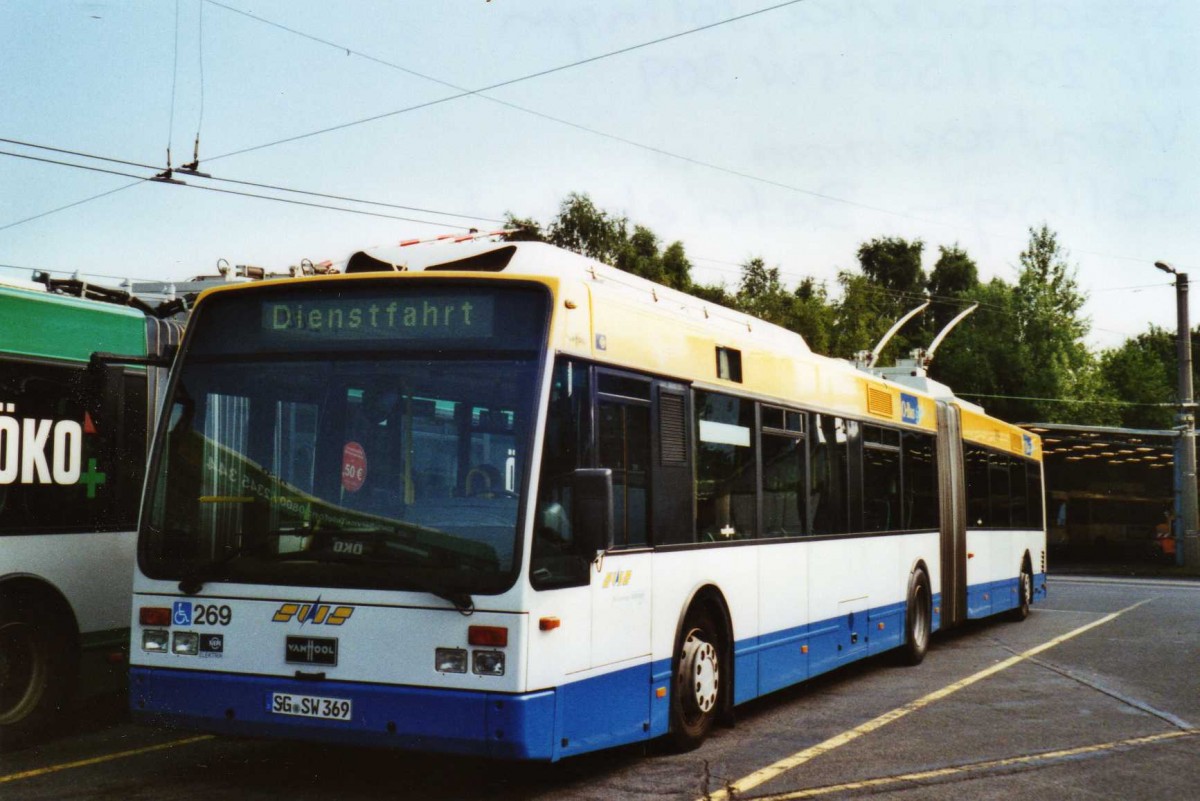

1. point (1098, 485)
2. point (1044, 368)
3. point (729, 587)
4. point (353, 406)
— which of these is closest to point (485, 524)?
point (353, 406)

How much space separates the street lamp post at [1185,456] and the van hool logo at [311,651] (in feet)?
114

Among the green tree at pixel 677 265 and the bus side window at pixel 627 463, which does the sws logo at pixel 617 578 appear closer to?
the bus side window at pixel 627 463

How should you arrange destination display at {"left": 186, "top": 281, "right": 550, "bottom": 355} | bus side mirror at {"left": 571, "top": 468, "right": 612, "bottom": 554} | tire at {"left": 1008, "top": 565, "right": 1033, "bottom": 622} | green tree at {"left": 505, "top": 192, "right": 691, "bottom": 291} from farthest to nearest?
green tree at {"left": 505, "top": 192, "right": 691, "bottom": 291} < tire at {"left": 1008, "top": 565, "right": 1033, "bottom": 622} < destination display at {"left": 186, "top": 281, "right": 550, "bottom": 355} < bus side mirror at {"left": 571, "top": 468, "right": 612, "bottom": 554}

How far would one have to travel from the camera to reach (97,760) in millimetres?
8086

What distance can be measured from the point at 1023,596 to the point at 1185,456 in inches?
777

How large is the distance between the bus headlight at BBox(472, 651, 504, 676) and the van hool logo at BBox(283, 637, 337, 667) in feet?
2.54

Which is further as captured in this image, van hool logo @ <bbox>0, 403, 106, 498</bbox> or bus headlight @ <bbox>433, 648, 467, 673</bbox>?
van hool logo @ <bbox>0, 403, 106, 498</bbox>

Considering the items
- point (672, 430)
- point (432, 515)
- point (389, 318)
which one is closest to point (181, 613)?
point (432, 515)

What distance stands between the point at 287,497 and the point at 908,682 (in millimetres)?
7637

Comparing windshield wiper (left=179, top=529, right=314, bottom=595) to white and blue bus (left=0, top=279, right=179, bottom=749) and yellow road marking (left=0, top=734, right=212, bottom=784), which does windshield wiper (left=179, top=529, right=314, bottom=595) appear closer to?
white and blue bus (left=0, top=279, right=179, bottom=749)

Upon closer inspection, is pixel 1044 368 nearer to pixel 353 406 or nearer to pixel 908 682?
pixel 908 682

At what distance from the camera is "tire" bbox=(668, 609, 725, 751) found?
27.2 ft

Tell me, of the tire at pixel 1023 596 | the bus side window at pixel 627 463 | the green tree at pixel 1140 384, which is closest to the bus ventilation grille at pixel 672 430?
the bus side window at pixel 627 463

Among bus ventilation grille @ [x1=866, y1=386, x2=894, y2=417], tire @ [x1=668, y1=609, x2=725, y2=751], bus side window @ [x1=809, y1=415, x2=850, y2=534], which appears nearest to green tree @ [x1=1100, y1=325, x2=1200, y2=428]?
bus ventilation grille @ [x1=866, y1=386, x2=894, y2=417]
